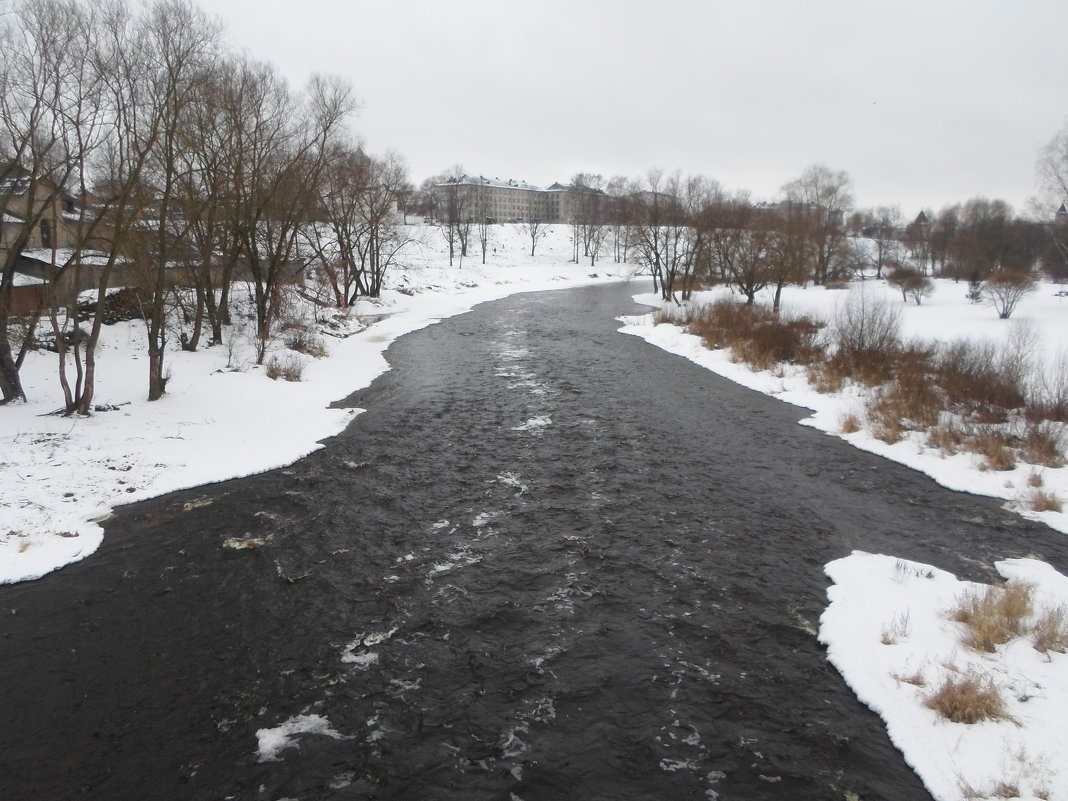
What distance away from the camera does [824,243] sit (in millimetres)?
58406

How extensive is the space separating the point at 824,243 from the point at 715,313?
31896 mm

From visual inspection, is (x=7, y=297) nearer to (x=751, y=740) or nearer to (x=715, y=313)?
(x=751, y=740)

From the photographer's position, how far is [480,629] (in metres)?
7.41

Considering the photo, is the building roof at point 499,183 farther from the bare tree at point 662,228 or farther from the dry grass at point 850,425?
the dry grass at point 850,425

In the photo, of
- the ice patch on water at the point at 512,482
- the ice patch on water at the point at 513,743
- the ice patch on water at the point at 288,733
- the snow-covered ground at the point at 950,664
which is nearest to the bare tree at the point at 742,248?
the snow-covered ground at the point at 950,664

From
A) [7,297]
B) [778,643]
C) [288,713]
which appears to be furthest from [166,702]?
[7,297]

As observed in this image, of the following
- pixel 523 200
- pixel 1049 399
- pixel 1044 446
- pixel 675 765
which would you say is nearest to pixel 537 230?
pixel 523 200

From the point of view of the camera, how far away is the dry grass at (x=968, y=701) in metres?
5.70

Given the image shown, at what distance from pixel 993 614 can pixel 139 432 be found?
1635 centimetres

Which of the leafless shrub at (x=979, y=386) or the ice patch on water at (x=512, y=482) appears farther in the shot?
the leafless shrub at (x=979, y=386)

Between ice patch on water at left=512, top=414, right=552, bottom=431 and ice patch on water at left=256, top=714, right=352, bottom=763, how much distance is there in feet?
33.6

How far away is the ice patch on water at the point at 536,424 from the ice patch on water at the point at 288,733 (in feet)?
33.6

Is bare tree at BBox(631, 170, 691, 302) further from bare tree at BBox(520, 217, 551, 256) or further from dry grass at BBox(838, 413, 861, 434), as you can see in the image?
bare tree at BBox(520, 217, 551, 256)

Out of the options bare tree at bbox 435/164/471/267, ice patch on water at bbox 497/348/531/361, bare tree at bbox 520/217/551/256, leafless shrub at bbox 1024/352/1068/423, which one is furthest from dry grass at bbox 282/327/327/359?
bare tree at bbox 520/217/551/256
